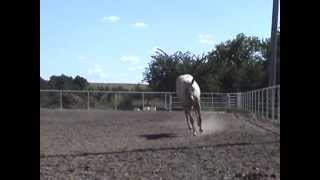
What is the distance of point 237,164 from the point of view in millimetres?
7973

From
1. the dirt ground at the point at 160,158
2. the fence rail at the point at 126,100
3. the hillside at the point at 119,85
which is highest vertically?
the hillside at the point at 119,85

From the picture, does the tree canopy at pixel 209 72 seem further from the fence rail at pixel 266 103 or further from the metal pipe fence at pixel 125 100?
the fence rail at pixel 266 103

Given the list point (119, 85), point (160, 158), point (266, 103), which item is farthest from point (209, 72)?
point (160, 158)

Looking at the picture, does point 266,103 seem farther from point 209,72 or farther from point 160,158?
point 209,72

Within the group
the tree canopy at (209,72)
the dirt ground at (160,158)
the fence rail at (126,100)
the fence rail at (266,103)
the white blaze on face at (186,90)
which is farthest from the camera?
the tree canopy at (209,72)

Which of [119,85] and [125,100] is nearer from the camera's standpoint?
[125,100]

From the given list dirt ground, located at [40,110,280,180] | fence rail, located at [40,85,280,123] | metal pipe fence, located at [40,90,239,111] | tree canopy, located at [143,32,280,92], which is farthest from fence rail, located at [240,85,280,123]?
tree canopy, located at [143,32,280,92]

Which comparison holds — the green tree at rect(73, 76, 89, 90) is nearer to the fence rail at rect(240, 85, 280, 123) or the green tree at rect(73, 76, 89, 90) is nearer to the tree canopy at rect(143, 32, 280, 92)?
the tree canopy at rect(143, 32, 280, 92)

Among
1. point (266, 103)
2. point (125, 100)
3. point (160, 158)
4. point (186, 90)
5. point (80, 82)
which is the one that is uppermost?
point (80, 82)

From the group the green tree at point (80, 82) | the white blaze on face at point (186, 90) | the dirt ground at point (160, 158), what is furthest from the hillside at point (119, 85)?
the dirt ground at point (160, 158)

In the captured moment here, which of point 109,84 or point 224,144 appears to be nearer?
point 224,144
